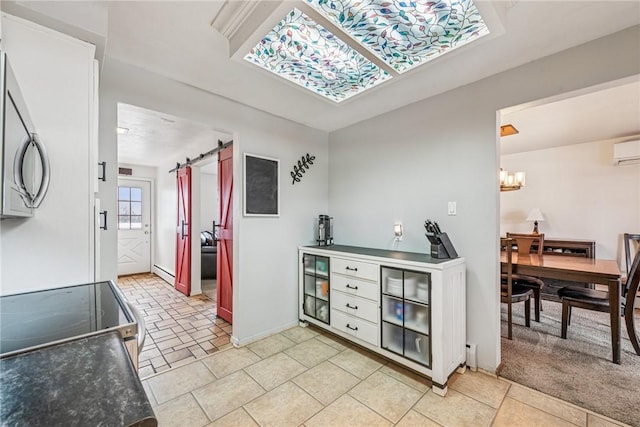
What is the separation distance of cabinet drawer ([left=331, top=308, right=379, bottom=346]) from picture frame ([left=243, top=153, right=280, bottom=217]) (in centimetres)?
124

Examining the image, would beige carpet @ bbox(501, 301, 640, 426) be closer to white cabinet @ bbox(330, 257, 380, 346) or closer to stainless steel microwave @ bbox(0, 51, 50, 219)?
white cabinet @ bbox(330, 257, 380, 346)

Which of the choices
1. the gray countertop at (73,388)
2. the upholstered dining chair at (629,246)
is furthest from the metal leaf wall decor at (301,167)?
the upholstered dining chair at (629,246)

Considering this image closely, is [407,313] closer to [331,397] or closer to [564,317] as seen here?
[331,397]

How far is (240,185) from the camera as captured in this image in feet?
8.79

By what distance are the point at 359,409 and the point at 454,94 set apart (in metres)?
2.58

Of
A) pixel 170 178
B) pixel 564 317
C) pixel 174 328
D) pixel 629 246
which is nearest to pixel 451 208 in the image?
pixel 564 317

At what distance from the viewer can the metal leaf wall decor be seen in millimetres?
3137

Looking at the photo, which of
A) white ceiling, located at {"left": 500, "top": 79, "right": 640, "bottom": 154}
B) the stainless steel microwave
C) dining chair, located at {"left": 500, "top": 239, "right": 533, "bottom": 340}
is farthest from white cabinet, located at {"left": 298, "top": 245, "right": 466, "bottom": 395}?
the stainless steel microwave

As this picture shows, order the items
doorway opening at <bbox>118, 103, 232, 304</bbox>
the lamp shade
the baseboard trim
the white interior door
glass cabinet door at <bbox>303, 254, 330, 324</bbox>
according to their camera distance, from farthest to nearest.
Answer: the white interior door
the baseboard trim
the lamp shade
doorway opening at <bbox>118, 103, 232, 304</bbox>
glass cabinet door at <bbox>303, 254, 330, 324</bbox>

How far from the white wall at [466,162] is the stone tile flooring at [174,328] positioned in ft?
6.42

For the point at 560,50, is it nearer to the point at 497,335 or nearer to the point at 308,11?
the point at 308,11

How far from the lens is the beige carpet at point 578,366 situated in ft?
5.96

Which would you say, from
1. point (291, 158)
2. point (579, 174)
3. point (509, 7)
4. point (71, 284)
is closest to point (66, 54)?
point (71, 284)

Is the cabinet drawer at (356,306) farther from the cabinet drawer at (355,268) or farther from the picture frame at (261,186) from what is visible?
the picture frame at (261,186)
